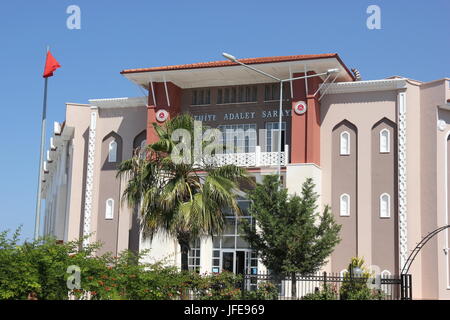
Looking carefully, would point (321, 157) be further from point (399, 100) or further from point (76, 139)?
point (76, 139)

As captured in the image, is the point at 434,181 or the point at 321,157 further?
the point at 321,157

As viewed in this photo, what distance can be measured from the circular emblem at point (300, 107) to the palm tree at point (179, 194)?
8978 mm

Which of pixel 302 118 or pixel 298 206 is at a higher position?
pixel 302 118

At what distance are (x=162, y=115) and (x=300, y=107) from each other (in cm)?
708

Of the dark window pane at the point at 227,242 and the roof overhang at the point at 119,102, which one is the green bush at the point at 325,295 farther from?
the roof overhang at the point at 119,102

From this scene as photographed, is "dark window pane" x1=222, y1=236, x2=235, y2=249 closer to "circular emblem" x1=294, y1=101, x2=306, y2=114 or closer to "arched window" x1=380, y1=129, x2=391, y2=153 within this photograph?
"circular emblem" x1=294, y1=101, x2=306, y2=114

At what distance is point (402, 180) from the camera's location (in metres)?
30.7

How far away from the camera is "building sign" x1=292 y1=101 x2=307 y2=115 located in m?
32.2

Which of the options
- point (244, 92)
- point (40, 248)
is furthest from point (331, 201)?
point (40, 248)

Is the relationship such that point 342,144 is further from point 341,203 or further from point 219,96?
point 219,96

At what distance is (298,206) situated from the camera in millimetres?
23172

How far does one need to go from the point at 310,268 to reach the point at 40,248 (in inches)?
409

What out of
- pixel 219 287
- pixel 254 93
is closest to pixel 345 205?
pixel 254 93

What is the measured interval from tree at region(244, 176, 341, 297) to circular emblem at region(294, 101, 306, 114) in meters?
8.91
